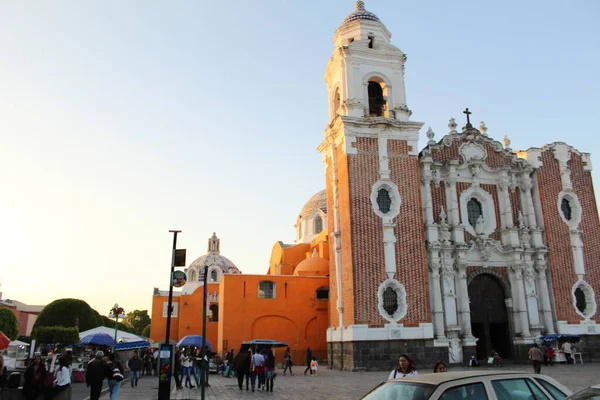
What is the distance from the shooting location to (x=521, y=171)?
92.5 feet

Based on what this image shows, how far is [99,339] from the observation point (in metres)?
24.5

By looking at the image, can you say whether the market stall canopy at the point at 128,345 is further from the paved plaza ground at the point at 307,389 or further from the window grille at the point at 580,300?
the window grille at the point at 580,300

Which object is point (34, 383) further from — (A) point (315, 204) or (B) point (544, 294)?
(A) point (315, 204)

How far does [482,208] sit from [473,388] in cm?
2380

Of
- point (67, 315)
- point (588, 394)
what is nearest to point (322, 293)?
point (588, 394)

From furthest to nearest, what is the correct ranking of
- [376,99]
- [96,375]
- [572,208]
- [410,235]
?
[376,99] → [572,208] → [410,235] → [96,375]

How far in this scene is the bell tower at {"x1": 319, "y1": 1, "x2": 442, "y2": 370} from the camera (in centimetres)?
2380

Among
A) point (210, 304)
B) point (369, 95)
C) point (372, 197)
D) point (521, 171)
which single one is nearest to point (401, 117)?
point (369, 95)

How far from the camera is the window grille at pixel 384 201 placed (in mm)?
25562

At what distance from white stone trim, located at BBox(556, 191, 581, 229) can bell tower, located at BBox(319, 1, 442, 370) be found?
27.7ft

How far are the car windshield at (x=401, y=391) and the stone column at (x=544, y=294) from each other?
23160mm

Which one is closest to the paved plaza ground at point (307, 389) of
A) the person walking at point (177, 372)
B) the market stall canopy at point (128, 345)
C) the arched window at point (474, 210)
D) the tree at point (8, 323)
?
the person walking at point (177, 372)

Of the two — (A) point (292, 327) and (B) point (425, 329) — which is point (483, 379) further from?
(A) point (292, 327)

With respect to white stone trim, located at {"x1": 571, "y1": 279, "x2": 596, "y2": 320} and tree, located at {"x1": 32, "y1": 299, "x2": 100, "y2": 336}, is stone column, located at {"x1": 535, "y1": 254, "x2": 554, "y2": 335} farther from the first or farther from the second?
tree, located at {"x1": 32, "y1": 299, "x2": 100, "y2": 336}
